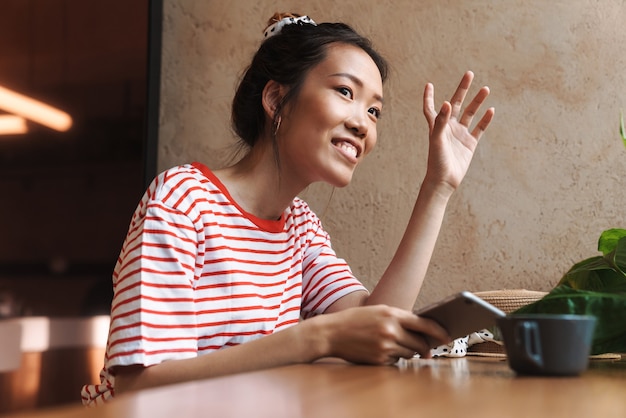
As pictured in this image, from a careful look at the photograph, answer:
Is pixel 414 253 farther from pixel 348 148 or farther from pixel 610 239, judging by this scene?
pixel 610 239

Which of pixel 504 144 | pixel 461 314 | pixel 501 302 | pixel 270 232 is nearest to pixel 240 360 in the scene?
pixel 461 314

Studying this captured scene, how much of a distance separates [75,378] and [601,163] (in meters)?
1.50

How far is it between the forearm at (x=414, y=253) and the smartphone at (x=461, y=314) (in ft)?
1.51

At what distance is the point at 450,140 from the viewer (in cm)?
148

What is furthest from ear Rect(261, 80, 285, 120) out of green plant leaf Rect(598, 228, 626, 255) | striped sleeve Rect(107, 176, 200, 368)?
green plant leaf Rect(598, 228, 626, 255)

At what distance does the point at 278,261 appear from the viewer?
1.43 m

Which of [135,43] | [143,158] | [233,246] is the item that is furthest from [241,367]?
[135,43]

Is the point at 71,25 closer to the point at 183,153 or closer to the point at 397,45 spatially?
the point at 183,153

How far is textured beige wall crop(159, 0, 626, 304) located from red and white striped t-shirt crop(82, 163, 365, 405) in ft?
2.00

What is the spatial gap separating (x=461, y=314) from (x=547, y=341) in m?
0.13

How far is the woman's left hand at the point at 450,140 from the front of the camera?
1.42 meters

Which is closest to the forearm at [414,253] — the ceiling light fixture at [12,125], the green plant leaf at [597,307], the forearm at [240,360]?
the forearm at [240,360]

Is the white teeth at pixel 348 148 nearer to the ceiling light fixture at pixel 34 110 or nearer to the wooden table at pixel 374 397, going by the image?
the wooden table at pixel 374 397

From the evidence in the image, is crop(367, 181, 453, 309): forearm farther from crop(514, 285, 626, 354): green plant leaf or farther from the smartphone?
crop(514, 285, 626, 354): green plant leaf
